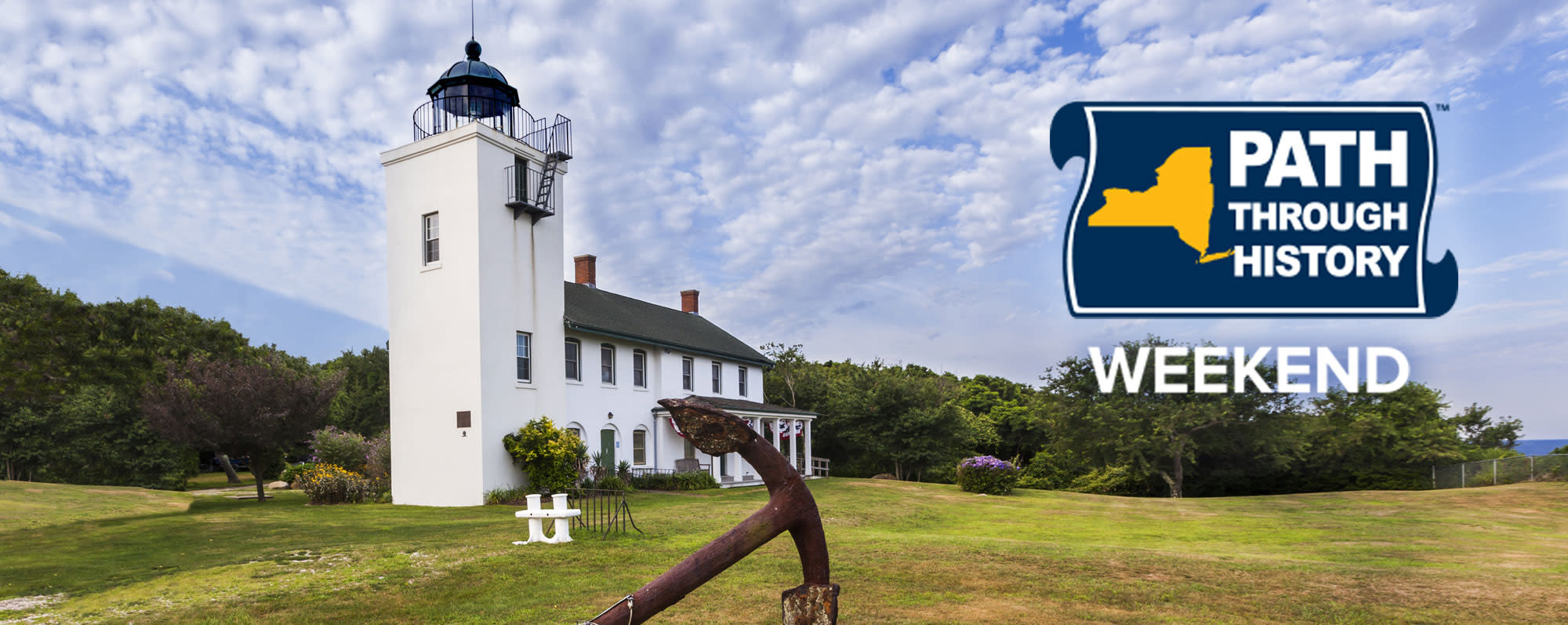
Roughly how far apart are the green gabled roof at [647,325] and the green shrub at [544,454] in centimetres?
326

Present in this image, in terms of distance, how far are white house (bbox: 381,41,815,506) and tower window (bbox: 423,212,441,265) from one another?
3 centimetres

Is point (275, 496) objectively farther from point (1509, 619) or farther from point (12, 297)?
point (1509, 619)

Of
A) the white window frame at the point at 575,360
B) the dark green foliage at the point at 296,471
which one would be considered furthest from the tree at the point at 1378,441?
the dark green foliage at the point at 296,471

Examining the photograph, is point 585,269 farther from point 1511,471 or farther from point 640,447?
point 1511,471

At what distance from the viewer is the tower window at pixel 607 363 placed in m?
25.0

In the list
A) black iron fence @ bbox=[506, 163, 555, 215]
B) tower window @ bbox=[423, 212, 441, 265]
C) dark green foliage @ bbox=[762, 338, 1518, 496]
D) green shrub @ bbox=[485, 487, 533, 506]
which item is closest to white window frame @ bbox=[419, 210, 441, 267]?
tower window @ bbox=[423, 212, 441, 265]

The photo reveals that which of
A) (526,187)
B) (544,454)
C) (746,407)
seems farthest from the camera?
(746,407)

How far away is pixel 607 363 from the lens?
83.1 ft

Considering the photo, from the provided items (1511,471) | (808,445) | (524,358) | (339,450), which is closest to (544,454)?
(524,358)

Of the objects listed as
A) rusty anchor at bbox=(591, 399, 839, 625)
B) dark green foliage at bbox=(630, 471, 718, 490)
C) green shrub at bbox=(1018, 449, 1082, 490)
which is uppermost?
rusty anchor at bbox=(591, 399, 839, 625)

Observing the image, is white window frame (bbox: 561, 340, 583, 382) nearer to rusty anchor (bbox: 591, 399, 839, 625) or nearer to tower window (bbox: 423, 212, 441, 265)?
tower window (bbox: 423, 212, 441, 265)

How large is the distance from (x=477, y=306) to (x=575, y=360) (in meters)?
4.19

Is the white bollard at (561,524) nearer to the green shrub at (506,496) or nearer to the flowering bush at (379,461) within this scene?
the green shrub at (506,496)

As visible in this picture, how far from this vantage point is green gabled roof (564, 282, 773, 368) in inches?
981
